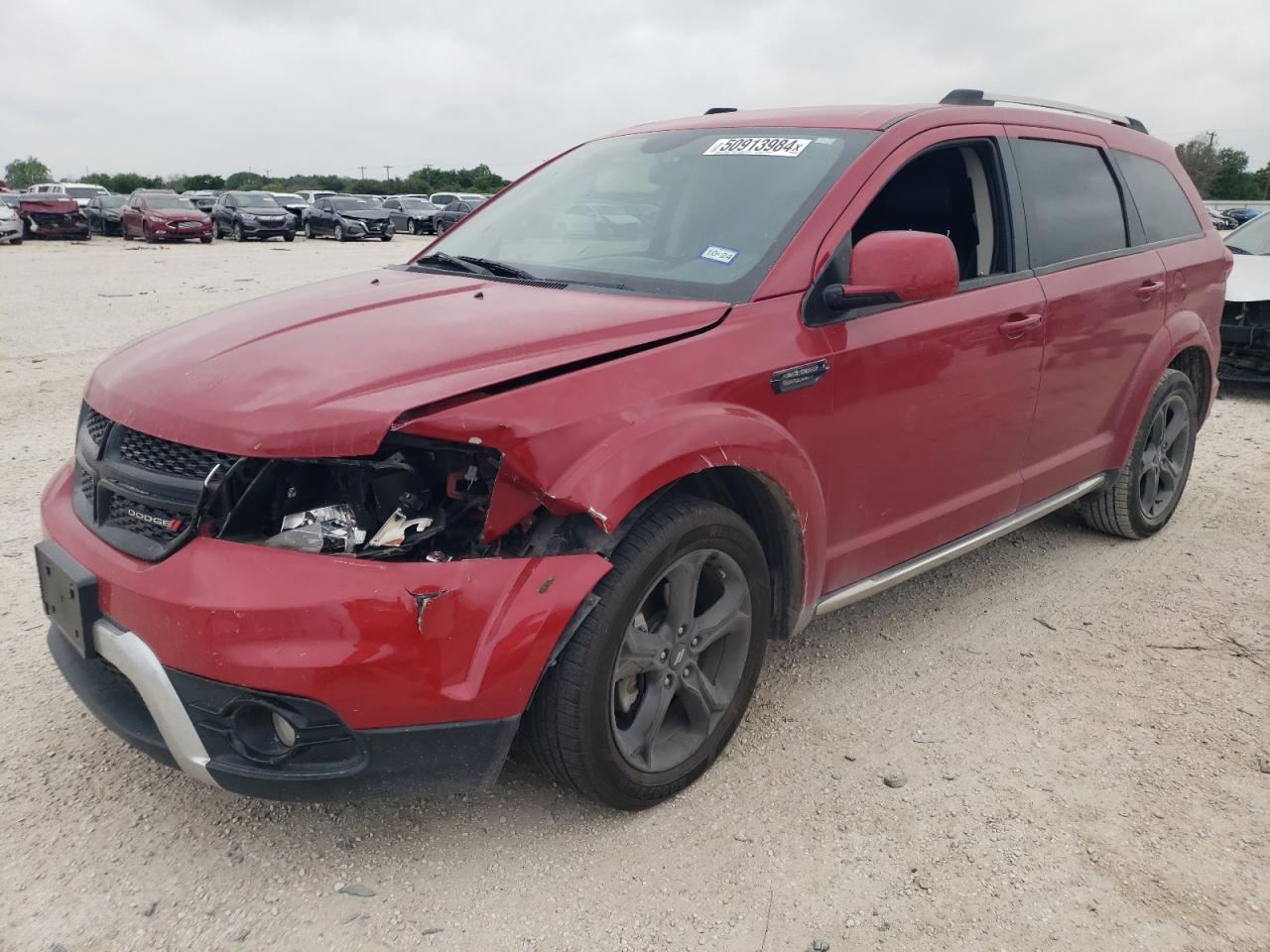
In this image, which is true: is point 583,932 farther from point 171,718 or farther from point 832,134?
point 832,134

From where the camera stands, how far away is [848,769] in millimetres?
2842

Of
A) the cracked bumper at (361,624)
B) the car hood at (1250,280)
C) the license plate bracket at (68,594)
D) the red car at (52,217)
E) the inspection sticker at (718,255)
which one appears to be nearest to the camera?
the cracked bumper at (361,624)

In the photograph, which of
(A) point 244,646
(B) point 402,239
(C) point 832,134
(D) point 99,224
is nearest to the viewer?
(A) point 244,646

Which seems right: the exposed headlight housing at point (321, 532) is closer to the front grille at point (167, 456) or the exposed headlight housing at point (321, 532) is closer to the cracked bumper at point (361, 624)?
the cracked bumper at point (361, 624)

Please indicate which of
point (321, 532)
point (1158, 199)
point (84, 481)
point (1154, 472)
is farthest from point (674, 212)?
point (1154, 472)

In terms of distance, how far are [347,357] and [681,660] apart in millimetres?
1140

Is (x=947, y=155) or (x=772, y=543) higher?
(x=947, y=155)

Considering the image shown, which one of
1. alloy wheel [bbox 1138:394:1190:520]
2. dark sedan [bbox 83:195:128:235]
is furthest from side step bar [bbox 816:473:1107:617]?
dark sedan [bbox 83:195:128:235]

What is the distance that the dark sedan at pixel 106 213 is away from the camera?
29703 mm

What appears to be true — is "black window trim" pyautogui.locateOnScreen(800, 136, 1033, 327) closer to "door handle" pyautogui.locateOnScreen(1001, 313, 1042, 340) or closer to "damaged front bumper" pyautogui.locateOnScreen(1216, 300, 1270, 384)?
"door handle" pyautogui.locateOnScreen(1001, 313, 1042, 340)

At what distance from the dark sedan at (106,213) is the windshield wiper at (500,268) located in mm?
30490

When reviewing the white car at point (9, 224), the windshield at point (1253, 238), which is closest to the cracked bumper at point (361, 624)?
the windshield at point (1253, 238)

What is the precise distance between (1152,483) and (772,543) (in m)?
2.72

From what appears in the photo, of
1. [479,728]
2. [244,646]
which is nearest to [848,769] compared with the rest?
[479,728]
